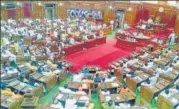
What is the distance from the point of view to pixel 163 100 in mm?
9398

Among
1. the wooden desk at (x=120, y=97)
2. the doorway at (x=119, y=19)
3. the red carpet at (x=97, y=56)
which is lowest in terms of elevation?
the wooden desk at (x=120, y=97)

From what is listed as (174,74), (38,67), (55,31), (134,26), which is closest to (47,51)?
(38,67)

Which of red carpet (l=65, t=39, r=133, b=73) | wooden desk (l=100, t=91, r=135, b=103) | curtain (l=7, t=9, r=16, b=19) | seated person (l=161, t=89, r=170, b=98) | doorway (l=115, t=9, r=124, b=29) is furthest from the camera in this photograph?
curtain (l=7, t=9, r=16, b=19)

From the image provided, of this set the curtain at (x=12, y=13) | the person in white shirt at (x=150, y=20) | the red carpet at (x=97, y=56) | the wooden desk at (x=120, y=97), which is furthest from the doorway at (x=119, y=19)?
the wooden desk at (x=120, y=97)

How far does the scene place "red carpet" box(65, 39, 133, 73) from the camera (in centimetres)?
1455

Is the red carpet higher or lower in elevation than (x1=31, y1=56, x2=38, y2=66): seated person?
lower

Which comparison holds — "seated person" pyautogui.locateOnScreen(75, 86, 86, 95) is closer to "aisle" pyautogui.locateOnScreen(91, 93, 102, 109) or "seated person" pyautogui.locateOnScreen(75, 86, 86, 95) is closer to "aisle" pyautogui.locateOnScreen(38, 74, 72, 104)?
"aisle" pyautogui.locateOnScreen(91, 93, 102, 109)

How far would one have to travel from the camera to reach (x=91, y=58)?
51.0ft

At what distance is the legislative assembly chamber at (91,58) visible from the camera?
9570 millimetres

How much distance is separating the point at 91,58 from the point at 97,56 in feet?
1.93

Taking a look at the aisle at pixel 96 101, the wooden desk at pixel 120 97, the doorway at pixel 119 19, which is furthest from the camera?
the doorway at pixel 119 19

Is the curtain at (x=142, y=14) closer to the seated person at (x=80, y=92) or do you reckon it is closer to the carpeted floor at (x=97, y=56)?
the carpeted floor at (x=97, y=56)

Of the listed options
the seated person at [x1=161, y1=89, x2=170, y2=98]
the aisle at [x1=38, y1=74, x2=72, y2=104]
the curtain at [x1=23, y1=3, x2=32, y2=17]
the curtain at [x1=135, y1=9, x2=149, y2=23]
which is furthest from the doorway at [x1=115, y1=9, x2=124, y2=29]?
the seated person at [x1=161, y1=89, x2=170, y2=98]

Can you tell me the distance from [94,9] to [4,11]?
9.49 m
